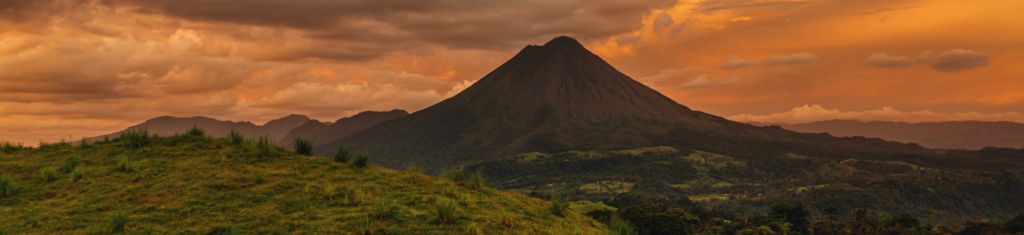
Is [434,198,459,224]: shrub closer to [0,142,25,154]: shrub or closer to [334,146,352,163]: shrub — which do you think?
[334,146,352,163]: shrub

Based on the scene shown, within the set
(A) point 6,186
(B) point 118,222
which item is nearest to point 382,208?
(B) point 118,222

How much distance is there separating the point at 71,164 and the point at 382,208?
870 centimetres

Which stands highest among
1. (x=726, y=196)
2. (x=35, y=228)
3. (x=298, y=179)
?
(x=298, y=179)

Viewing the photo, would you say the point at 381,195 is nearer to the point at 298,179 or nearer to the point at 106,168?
the point at 298,179

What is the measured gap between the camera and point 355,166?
11180 millimetres

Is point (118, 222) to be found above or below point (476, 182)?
below

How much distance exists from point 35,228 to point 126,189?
1622mm

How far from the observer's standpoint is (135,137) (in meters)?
13.0

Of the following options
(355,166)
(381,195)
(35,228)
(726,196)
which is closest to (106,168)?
(35,228)

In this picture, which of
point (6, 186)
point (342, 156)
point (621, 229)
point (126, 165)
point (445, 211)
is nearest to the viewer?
point (445, 211)

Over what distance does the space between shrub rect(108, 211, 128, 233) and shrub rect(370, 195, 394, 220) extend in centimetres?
410

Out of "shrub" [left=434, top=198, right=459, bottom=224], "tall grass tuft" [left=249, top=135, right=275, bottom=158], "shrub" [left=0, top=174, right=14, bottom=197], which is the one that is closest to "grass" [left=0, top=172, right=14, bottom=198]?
"shrub" [left=0, top=174, right=14, bottom=197]

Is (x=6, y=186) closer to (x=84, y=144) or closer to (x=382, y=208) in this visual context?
(x=84, y=144)

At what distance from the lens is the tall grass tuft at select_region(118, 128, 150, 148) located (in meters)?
12.7
